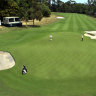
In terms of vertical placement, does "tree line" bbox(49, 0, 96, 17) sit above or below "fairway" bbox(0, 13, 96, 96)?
above

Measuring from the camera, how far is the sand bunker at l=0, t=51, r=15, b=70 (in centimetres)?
2181

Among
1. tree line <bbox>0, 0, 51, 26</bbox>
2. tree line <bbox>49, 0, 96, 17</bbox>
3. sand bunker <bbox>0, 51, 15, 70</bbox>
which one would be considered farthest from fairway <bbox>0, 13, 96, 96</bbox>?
tree line <bbox>49, 0, 96, 17</bbox>

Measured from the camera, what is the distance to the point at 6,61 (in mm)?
23406

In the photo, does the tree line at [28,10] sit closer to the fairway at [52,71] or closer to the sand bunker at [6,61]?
the fairway at [52,71]

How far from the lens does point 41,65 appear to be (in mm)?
21344

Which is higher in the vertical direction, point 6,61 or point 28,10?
point 28,10

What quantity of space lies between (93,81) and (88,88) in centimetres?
176

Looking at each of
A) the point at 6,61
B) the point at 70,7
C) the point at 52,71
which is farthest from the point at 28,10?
the point at 70,7

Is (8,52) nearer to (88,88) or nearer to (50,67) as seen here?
(50,67)

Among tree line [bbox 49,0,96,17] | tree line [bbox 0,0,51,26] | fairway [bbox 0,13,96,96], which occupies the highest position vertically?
tree line [bbox 49,0,96,17]

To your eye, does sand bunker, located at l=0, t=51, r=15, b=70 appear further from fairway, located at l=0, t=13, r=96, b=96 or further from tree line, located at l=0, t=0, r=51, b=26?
tree line, located at l=0, t=0, r=51, b=26

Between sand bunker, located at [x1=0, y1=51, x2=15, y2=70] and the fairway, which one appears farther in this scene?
sand bunker, located at [x1=0, y1=51, x2=15, y2=70]

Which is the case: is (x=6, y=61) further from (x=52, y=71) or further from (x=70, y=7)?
(x=70, y=7)

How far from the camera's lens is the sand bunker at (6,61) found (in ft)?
71.6
